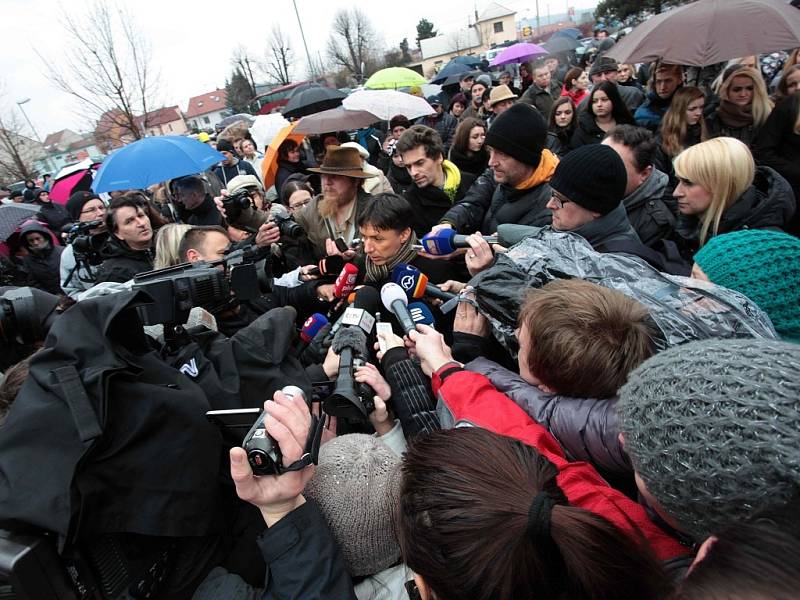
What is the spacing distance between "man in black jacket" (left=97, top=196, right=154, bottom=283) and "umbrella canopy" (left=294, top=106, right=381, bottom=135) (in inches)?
121

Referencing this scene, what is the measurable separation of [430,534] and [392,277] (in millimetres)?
1715

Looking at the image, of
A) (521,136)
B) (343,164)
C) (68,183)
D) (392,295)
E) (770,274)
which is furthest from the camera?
(68,183)

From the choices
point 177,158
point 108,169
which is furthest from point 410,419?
point 108,169

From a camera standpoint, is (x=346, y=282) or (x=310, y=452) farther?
(x=346, y=282)

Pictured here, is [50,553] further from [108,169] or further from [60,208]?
[60,208]

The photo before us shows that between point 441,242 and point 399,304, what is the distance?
1.64ft

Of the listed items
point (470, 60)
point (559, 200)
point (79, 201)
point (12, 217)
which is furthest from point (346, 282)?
point (470, 60)

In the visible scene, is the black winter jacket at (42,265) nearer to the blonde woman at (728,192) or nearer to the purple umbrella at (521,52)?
the blonde woman at (728,192)

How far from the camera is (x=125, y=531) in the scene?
1045 millimetres

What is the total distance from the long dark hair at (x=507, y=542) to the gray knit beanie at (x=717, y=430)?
0.15 m

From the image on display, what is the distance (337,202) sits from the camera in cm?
346

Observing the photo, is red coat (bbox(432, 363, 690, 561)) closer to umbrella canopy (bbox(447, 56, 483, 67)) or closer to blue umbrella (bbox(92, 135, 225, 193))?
blue umbrella (bbox(92, 135, 225, 193))

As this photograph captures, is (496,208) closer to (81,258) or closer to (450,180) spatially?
(450,180)

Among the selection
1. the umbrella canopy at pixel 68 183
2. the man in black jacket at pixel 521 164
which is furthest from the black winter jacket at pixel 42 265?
the man in black jacket at pixel 521 164
